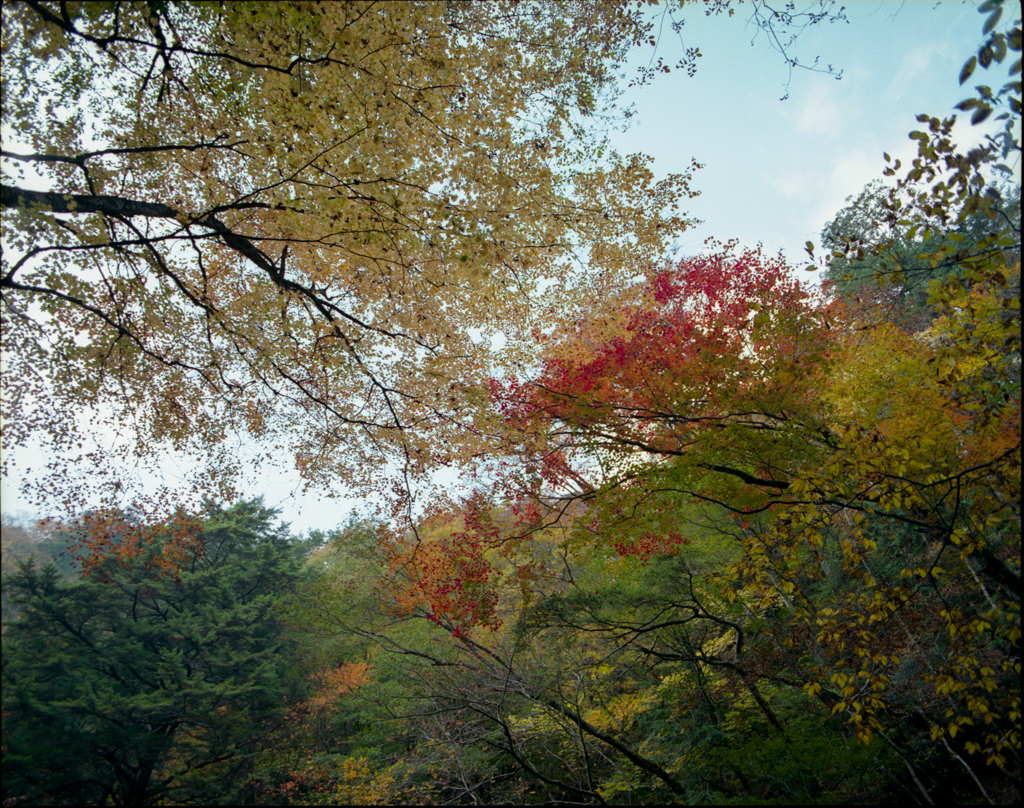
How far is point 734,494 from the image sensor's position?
4.76 m

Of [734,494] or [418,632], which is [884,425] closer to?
[734,494]

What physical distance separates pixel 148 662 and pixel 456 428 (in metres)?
5.19

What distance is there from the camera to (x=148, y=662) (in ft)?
19.6

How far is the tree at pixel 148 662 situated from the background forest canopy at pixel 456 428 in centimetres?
5

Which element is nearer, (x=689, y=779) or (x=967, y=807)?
(x=967, y=807)

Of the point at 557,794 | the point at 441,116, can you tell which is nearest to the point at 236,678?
the point at 557,794

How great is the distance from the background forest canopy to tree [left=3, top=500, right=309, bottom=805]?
0.05 metres

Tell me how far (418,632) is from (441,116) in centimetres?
746

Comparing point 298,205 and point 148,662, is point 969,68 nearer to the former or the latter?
point 298,205

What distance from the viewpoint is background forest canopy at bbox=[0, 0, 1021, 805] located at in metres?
3.18

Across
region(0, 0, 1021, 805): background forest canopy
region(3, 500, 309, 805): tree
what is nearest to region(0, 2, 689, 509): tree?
region(0, 0, 1021, 805): background forest canopy

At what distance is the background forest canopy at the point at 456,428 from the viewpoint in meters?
3.18

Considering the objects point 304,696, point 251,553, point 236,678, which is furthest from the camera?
point 251,553

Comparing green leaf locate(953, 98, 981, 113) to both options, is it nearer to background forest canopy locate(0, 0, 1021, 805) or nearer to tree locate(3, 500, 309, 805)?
background forest canopy locate(0, 0, 1021, 805)
